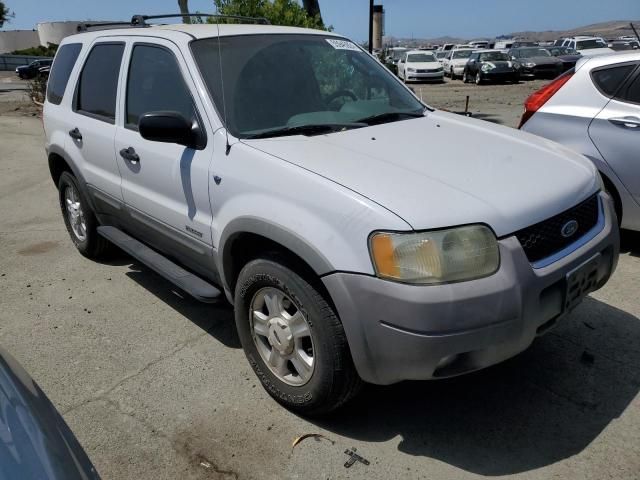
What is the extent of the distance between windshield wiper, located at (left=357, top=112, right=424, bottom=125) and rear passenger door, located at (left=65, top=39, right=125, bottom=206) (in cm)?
180

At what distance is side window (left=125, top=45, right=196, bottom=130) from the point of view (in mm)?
3301

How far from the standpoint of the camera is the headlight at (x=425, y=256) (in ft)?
7.26

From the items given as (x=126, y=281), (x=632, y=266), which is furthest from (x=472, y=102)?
(x=126, y=281)

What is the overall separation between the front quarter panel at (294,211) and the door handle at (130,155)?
904mm

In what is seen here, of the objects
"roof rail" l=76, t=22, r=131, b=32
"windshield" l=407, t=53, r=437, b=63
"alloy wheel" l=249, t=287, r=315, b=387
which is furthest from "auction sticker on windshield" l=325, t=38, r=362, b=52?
"windshield" l=407, t=53, r=437, b=63

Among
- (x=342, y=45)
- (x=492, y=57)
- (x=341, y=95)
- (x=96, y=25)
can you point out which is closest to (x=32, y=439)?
(x=341, y=95)

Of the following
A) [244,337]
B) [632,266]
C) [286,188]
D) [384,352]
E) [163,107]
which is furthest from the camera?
[632,266]

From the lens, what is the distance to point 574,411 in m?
2.80

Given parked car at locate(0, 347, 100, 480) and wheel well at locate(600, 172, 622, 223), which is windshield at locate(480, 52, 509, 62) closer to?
wheel well at locate(600, 172, 622, 223)

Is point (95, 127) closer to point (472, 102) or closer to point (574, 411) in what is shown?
point (574, 411)

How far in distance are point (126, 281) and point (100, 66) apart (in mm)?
1697

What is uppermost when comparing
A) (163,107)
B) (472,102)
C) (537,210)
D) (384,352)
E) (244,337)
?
(163,107)

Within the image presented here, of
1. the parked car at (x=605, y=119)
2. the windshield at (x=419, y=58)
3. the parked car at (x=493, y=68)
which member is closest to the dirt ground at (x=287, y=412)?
the parked car at (x=605, y=119)

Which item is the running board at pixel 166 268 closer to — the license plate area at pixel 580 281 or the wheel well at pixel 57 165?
the wheel well at pixel 57 165
